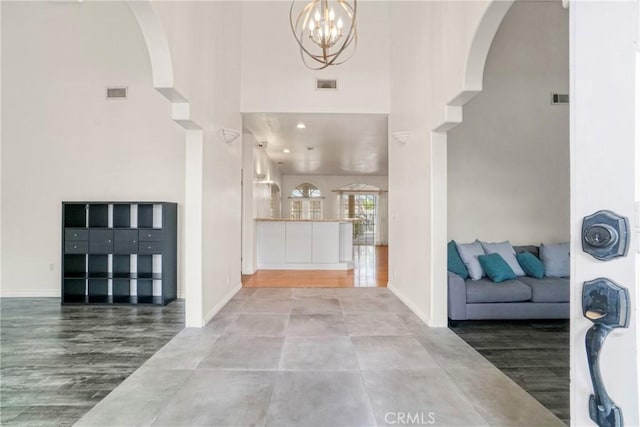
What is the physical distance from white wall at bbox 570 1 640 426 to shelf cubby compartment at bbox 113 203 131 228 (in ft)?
16.8

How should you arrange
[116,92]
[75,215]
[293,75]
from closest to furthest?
1. [75,215]
2. [116,92]
3. [293,75]

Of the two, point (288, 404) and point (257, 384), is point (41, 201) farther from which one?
point (288, 404)

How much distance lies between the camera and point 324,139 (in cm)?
707

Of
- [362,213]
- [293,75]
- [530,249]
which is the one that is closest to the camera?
[530,249]

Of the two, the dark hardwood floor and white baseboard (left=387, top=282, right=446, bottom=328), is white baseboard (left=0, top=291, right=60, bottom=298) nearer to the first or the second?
white baseboard (left=387, top=282, right=446, bottom=328)

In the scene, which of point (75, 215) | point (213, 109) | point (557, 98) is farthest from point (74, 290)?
point (557, 98)

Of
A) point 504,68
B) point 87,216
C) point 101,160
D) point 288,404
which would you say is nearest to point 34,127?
point 101,160

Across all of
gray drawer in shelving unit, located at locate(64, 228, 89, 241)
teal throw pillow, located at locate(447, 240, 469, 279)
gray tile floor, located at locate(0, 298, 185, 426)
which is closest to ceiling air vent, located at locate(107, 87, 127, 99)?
gray drawer in shelving unit, located at locate(64, 228, 89, 241)

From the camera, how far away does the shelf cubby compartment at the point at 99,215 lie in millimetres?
4520

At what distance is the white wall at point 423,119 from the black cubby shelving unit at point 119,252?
338cm

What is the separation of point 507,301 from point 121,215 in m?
5.30

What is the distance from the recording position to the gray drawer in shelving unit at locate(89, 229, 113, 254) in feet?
14.3

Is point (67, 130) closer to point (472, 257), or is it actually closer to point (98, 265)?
point (98, 265)

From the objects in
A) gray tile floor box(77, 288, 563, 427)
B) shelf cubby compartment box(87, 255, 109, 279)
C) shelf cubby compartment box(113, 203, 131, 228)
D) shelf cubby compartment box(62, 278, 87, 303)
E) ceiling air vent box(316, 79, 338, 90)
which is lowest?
gray tile floor box(77, 288, 563, 427)
